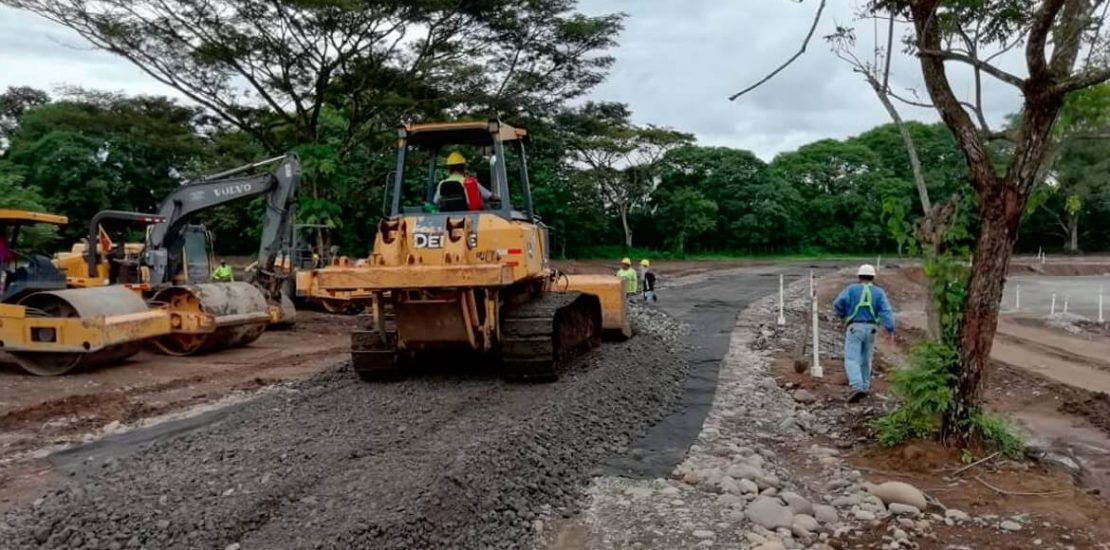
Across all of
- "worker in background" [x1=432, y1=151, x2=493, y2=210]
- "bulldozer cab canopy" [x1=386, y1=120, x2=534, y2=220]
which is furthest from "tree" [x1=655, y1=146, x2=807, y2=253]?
"worker in background" [x1=432, y1=151, x2=493, y2=210]

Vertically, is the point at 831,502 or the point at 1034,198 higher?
the point at 1034,198

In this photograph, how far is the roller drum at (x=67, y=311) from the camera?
11.4 meters

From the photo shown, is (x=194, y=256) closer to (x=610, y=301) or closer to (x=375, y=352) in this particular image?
(x=610, y=301)

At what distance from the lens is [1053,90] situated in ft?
19.8

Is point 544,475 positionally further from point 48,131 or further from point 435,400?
point 48,131

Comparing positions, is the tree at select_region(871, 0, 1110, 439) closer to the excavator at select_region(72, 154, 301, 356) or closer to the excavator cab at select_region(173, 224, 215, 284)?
the excavator at select_region(72, 154, 301, 356)

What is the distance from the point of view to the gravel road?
4.64 metres

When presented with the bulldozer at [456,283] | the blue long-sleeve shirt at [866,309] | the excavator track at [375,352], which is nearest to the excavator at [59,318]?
the bulldozer at [456,283]

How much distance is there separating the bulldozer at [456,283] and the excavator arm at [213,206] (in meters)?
6.83

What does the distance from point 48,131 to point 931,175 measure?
1797 inches

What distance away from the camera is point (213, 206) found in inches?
612

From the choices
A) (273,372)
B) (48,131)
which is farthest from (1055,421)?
(48,131)

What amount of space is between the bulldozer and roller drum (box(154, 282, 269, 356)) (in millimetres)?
4861

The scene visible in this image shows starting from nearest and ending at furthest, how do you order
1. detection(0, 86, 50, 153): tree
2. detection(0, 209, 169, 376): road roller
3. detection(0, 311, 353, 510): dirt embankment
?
detection(0, 311, 353, 510): dirt embankment
detection(0, 209, 169, 376): road roller
detection(0, 86, 50, 153): tree
